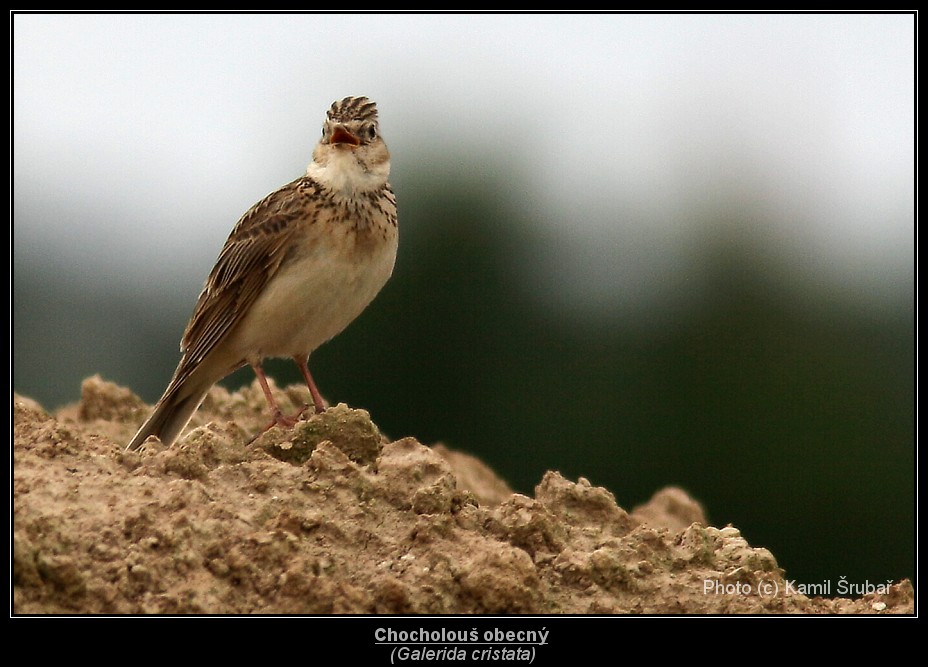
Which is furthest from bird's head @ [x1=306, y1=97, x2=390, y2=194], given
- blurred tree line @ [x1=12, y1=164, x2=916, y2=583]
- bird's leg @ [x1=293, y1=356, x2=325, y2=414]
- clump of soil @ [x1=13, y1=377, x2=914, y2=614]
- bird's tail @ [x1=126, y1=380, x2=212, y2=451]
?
blurred tree line @ [x1=12, y1=164, x2=916, y2=583]

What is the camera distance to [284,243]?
8.58 m

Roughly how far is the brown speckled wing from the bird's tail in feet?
0.46

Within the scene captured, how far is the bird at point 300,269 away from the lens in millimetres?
8461

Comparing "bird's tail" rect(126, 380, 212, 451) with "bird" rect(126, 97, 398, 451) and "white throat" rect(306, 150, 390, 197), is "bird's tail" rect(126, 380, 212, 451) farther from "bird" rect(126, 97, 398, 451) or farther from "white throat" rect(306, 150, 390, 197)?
"white throat" rect(306, 150, 390, 197)

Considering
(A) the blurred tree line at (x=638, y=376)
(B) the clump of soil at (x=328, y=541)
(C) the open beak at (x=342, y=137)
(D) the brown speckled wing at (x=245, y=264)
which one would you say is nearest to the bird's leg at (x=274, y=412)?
(D) the brown speckled wing at (x=245, y=264)

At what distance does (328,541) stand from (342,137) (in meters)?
3.62

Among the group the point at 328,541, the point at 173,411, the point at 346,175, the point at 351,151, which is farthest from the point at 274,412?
the point at 328,541

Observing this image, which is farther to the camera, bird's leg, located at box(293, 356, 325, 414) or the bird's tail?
the bird's tail

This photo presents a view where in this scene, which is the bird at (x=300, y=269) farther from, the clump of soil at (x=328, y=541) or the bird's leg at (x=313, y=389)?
the clump of soil at (x=328, y=541)

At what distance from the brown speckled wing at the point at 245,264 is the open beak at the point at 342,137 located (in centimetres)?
34

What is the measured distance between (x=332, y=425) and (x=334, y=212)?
2.19 meters

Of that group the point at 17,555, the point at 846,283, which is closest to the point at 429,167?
the point at 846,283

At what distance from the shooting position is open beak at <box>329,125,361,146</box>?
8695mm

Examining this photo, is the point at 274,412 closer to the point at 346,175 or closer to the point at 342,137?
the point at 346,175
